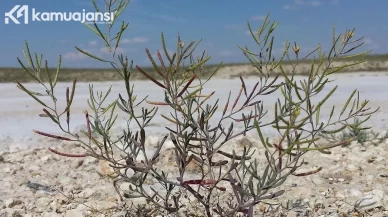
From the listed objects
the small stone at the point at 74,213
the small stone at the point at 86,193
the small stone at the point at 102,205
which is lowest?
the small stone at the point at 86,193

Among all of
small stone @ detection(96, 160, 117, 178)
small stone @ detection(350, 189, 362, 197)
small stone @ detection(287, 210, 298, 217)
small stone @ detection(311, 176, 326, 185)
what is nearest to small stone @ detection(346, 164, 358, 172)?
small stone @ detection(311, 176, 326, 185)

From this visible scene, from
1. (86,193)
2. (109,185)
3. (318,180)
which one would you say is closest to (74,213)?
(86,193)

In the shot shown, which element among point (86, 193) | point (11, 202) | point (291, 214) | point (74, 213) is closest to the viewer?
point (291, 214)

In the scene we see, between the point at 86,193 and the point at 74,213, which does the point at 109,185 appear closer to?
the point at 86,193

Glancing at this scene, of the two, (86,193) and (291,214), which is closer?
(291,214)

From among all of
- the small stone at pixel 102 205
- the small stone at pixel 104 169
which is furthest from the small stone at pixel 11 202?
the small stone at pixel 104 169

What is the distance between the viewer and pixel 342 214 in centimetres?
277

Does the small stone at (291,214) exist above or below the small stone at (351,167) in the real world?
above

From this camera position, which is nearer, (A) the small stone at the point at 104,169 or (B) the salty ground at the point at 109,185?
(B) the salty ground at the point at 109,185

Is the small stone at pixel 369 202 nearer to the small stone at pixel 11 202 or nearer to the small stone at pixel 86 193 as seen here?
the small stone at pixel 86 193

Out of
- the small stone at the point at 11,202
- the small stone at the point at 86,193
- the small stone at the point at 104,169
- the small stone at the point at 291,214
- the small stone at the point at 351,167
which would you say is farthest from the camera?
the small stone at the point at 351,167

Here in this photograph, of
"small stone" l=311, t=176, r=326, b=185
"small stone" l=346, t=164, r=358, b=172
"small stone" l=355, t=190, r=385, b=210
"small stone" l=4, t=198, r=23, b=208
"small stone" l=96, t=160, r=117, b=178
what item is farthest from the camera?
"small stone" l=346, t=164, r=358, b=172

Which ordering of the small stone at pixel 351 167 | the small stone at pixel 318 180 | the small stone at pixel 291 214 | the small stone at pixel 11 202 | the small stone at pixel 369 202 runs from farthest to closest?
the small stone at pixel 351 167
the small stone at pixel 318 180
the small stone at pixel 11 202
the small stone at pixel 369 202
the small stone at pixel 291 214

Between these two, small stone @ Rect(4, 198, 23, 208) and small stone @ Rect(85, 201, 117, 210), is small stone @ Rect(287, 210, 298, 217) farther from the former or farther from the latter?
small stone @ Rect(4, 198, 23, 208)
